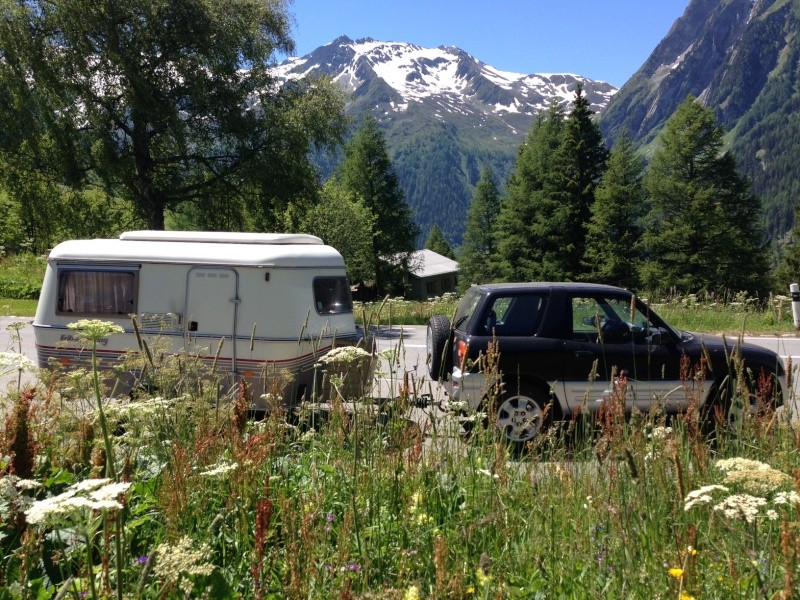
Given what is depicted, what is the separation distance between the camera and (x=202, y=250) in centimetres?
970

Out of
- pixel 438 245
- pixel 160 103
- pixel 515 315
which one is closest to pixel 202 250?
pixel 515 315

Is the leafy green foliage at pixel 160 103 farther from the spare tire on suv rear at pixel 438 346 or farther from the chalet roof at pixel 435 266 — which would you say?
the chalet roof at pixel 435 266

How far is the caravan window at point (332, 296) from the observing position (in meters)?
9.97

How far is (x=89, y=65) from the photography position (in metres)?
20.8

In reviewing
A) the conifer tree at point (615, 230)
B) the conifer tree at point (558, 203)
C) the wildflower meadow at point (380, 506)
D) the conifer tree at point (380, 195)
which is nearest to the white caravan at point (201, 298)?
the wildflower meadow at point (380, 506)

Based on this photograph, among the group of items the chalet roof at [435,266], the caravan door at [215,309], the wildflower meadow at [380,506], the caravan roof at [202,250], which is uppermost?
the chalet roof at [435,266]

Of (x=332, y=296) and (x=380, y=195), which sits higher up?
(x=380, y=195)

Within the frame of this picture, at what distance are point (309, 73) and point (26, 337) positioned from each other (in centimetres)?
1306

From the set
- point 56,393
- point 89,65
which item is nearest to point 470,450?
point 56,393

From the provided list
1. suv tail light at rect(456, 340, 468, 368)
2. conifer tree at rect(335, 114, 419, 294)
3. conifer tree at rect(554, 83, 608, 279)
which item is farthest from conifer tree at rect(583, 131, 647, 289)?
Result: suv tail light at rect(456, 340, 468, 368)

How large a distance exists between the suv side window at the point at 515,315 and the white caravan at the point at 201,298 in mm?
2255

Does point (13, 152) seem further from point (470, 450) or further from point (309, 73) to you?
point (470, 450)

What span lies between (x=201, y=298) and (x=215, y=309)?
0.75 feet

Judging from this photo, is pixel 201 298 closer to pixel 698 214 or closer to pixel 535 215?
pixel 535 215
